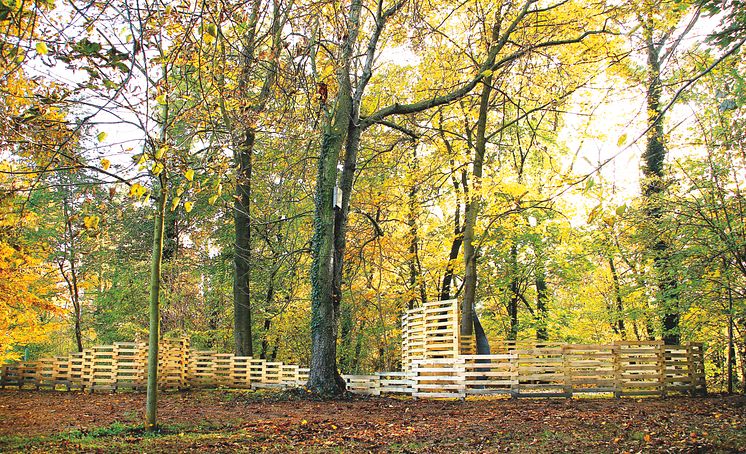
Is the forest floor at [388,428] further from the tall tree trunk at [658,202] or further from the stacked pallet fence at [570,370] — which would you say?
the tall tree trunk at [658,202]

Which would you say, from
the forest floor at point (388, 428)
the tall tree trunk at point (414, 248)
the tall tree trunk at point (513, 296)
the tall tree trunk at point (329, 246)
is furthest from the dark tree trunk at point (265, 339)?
the forest floor at point (388, 428)

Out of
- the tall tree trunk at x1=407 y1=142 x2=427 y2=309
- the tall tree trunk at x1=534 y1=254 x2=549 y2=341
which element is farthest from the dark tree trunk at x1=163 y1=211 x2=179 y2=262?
the tall tree trunk at x1=534 y1=254 x2=549 y2=341

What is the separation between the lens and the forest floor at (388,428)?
541 cm

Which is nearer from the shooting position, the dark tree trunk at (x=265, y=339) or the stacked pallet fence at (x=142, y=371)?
the stacked pallet fence at (x=142, y=371)

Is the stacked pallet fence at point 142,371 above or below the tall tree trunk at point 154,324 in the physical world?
below

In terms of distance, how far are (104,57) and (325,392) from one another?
8430 millimetres

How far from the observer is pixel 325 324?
1061 centimetres

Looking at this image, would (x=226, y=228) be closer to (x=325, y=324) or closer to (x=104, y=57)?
(x=325, y=324)

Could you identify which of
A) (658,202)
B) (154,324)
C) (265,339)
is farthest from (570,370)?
(265,339)

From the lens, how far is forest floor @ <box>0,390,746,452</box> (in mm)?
5414

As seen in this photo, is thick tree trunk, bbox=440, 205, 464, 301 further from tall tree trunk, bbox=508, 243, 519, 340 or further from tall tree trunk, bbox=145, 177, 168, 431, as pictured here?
tall tree trunk, bbox=145, 177, 168, 431

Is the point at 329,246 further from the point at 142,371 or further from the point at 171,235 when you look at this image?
the point at 171,235

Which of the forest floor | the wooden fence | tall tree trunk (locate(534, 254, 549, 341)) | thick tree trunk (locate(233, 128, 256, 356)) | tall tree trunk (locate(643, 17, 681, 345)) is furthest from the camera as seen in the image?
tall tree trunk (locate(534, 254, 549, 341))

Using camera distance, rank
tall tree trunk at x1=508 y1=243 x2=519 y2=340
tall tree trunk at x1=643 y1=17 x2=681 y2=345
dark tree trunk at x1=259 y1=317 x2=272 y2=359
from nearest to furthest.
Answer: tall tree trunk at x1=643 y1=17 x2=681 y2=345, tall tree trunk at x1=508 y1=243 x2=519 y2=340, dark tree trunk at x1=259 y1=317 x2=272 y2=359
